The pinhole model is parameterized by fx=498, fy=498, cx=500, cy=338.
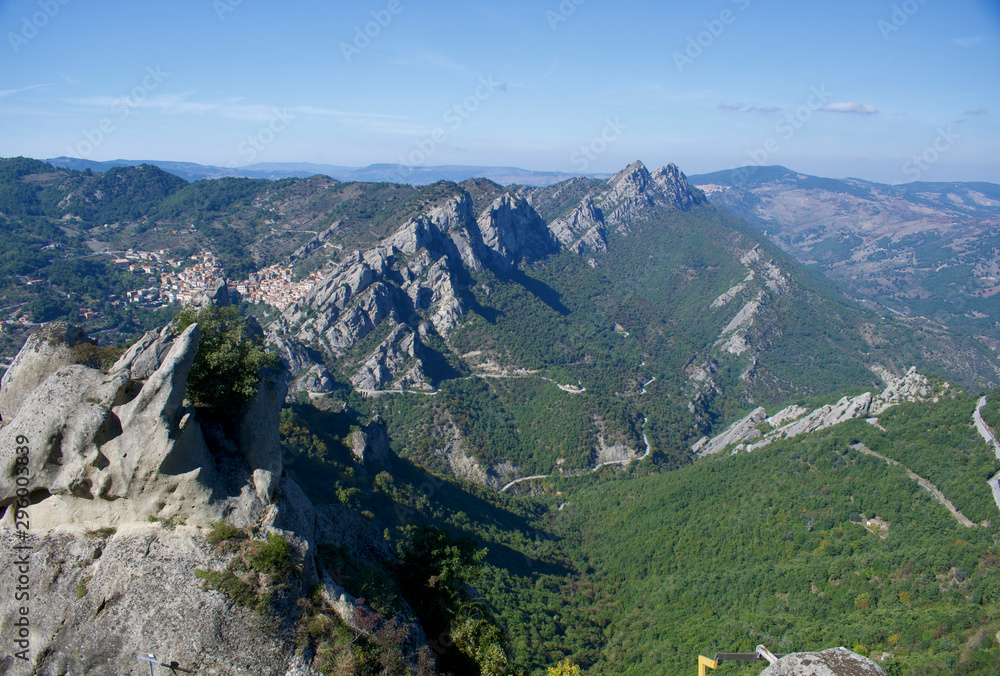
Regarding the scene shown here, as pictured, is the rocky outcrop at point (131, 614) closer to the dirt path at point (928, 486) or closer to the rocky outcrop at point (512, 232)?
the dirt path at point (928, 486)

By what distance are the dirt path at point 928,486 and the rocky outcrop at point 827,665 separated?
34.2 m

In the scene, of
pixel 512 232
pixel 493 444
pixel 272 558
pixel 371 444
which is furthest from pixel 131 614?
pixel 512 232

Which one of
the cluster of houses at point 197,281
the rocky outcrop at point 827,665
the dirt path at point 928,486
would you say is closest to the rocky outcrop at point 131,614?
the rocky outcrop at point 827,665

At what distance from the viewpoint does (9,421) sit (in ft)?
67.1

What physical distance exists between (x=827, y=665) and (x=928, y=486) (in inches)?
1627

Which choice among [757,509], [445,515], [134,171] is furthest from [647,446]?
[134,171]

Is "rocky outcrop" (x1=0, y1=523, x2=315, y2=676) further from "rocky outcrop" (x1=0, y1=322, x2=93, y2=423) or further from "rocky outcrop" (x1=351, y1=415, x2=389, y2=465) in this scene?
"rocky outcrop" (x1=351, y1=415, x2=389, y2=465)

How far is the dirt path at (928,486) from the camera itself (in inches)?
1754

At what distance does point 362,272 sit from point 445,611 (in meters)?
103

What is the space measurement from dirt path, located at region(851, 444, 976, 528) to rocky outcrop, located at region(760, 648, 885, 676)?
112ft

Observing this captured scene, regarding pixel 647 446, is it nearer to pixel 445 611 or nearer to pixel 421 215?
pixel 445 611

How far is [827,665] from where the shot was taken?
2061 centimetres

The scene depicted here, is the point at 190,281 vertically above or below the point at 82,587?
above

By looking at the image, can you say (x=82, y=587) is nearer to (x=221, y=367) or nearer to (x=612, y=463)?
(x=221, y=367)
